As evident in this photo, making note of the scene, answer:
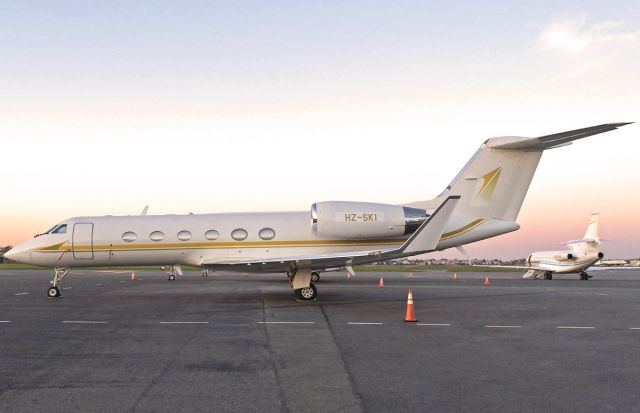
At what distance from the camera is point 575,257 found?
3503 cm

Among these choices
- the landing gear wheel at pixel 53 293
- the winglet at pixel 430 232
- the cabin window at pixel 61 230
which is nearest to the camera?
the winglet at pixel 430 232

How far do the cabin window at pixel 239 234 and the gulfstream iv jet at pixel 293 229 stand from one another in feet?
0.11

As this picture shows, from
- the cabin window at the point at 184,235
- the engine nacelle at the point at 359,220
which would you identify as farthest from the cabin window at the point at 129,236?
the engine nacelle at the point at 359,220

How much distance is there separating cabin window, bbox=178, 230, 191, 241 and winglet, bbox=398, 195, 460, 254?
24.4 ft

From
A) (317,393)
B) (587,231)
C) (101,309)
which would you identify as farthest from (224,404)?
(587,231)

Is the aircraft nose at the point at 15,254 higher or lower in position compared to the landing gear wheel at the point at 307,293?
higher

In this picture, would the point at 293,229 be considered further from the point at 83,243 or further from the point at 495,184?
the point at 83,243

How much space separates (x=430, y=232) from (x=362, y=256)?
2.08 metres

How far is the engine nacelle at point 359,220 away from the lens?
53.7ft

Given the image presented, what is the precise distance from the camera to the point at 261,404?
17.2ft

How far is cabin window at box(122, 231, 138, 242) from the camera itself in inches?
680

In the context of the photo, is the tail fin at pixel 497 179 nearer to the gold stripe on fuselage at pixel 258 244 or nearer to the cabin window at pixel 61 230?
the gold stripe on fuselage at pixel 258 244

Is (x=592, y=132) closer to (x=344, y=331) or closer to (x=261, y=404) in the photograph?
(x=344, y=331)

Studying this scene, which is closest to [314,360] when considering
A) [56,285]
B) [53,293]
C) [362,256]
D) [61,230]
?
[362,256]
